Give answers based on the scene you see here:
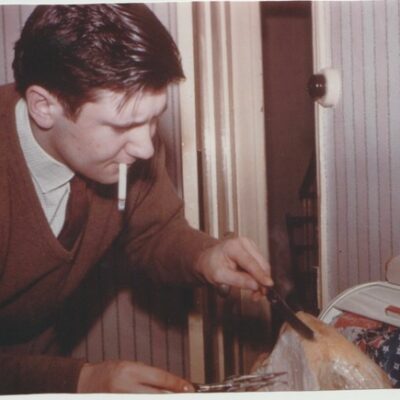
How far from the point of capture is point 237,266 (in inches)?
27.9

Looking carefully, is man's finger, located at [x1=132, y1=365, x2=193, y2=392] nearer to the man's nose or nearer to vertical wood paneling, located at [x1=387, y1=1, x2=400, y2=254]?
the man's nose

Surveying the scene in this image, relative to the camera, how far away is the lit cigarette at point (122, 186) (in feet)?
2.26

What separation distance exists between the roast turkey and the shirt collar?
1.08ft

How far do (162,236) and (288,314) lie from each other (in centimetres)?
20

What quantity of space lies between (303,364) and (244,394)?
0.27 ft

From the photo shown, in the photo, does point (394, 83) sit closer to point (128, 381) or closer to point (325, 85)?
point (325, 85)

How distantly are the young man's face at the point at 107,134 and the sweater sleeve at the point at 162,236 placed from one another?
0.17 feet

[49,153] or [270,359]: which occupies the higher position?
[49,153]

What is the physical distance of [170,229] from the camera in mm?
746

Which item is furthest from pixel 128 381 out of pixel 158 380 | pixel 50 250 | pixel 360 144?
pixel 360 144

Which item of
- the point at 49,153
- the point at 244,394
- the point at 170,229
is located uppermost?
the point at 49,153

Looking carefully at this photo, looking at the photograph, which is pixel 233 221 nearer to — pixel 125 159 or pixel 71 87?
pixel 125 159

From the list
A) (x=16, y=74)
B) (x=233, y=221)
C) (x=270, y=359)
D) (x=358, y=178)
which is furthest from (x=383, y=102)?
(x=16, y=74)

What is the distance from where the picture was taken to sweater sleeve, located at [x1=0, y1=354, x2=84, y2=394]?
0.64m
